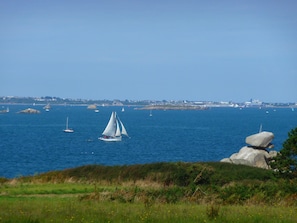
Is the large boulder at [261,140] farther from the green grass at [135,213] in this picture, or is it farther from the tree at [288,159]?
the green grass at [135,213]

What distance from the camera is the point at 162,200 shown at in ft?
63.1

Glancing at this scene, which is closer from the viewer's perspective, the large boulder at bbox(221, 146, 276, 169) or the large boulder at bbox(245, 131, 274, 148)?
the large boulder at bbox(221, 146, 276, 169)

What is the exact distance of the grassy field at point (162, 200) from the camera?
1485 cm

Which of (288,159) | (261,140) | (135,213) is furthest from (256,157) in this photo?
(135,213)

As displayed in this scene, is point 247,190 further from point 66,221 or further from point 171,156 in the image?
point 171,156

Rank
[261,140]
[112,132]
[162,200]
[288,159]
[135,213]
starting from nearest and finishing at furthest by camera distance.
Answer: [135,213] → [162,200] → [288,159] → [261,140] → [112,132]

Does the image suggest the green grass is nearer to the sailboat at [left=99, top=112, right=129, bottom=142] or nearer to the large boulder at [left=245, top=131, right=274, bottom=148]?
the large boulder at [left=245, top=131, right=274, bottom=148]

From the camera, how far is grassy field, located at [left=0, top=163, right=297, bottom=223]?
14852 mm

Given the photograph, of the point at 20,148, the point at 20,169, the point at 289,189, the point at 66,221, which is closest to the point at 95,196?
the point at 66,221

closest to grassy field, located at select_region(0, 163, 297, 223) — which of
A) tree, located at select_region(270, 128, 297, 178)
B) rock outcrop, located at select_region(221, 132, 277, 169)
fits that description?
tree, located at select_region(270, 128, 297, 178)

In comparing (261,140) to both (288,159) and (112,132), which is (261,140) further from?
(112,132)

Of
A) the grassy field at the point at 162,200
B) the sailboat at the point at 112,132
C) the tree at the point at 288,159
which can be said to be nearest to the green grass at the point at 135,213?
the grassy field at the point at 162,200

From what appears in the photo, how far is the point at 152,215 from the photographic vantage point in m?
15.0

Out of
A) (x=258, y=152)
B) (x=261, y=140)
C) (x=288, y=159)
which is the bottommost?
(x=258, y=152)
